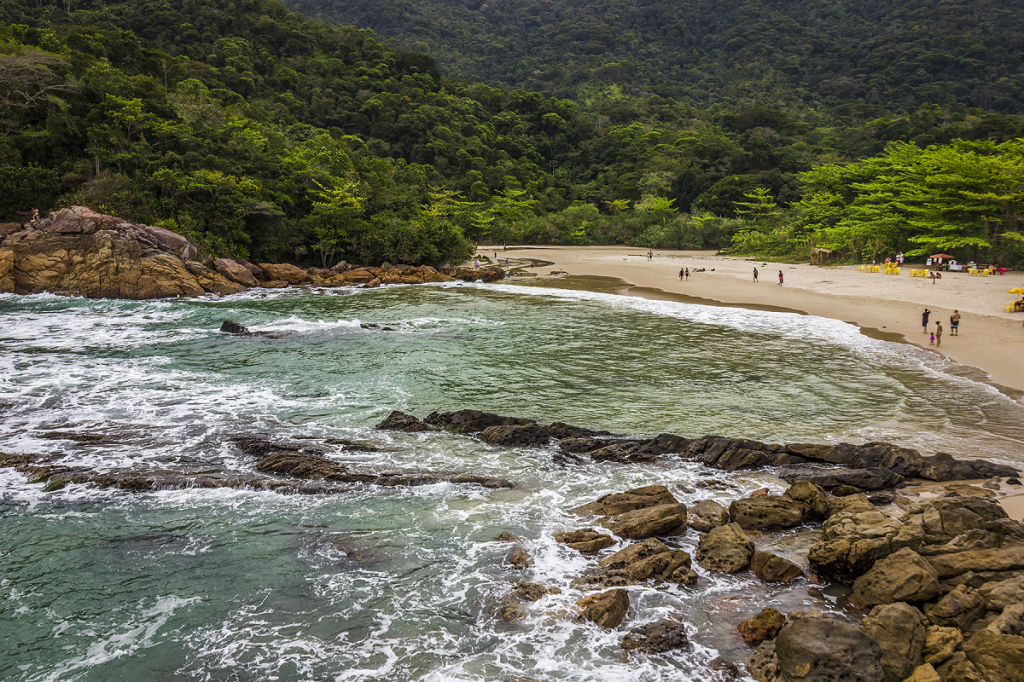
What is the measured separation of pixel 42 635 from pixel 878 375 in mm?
19807

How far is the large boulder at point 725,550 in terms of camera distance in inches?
303

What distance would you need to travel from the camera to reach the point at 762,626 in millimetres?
6449

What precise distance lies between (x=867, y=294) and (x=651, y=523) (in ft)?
91.5

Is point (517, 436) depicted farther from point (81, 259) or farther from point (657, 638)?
point (81, 259)

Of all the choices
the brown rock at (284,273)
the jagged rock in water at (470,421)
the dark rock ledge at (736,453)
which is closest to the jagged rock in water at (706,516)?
the dark rock ledge at (736,453)

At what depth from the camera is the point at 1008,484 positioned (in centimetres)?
972

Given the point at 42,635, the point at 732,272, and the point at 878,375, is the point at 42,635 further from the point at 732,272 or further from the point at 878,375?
the point at 732,272

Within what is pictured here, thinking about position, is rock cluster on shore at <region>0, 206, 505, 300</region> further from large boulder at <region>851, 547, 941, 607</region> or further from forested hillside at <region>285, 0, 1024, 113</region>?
forested hillside at <region>285, 0, 1024, 113</region>

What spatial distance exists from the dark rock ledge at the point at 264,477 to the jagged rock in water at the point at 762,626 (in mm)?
4750

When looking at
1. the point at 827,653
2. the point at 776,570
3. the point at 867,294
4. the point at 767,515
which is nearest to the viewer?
the point at 827,653

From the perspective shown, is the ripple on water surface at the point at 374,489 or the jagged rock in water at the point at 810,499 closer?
the ripple on water surface at the point at 374,489

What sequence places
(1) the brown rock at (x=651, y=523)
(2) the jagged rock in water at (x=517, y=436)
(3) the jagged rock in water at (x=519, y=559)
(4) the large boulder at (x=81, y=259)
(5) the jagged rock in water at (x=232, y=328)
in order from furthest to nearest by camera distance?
(4) the large boulder at (x=81, y=259), (5) the jagged rock in water at (x=232, y=328), (2) the jagged rock in water at (x=517, y=436), (1) the brown rock at (x=651, y=523), (3) the jagged rock in water at (x=519, y=559)

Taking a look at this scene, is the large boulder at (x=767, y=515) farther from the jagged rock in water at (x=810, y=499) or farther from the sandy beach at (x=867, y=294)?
the sandy beach at (x=867, y=294)

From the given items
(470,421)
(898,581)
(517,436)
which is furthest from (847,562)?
(470,421)
